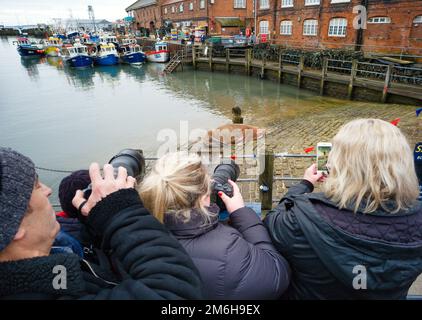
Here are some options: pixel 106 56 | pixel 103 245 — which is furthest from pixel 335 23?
pixel 106 56

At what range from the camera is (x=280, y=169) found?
6824 millimetres

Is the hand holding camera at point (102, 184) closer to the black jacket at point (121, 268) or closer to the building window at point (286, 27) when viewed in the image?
the black jacket at point (121, 268)

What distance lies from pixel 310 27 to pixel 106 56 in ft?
82.1

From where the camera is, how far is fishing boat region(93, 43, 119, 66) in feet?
118

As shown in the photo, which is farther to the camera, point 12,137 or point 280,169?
point 12,137

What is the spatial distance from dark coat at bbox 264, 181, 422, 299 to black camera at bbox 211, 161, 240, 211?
0.45 m

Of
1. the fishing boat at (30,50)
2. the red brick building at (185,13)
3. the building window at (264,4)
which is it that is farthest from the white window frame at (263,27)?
the fishing boat at (30,50)

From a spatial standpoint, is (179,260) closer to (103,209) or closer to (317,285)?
(103,209)

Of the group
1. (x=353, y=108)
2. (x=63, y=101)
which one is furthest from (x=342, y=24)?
(x=63, y=101)

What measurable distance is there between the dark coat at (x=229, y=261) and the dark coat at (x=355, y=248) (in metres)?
0.15

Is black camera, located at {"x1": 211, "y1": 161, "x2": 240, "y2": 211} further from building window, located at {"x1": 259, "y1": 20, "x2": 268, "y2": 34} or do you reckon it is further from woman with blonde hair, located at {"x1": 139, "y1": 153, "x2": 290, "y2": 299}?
building window, located at {"x1": 259, "y1": 20, "x2": 268, "y2": 34}

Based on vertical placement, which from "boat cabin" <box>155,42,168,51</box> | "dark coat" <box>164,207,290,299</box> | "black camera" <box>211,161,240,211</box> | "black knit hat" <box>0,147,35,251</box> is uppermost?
"boat cabin" <box>155,42,168,51</box>

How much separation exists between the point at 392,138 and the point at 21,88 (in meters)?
29.7

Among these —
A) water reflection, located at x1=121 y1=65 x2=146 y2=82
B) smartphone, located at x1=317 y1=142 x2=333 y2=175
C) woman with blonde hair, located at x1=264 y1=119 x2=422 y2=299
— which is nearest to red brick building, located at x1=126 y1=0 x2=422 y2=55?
water reflection, located at x1=121 y1=65 x2=146 y2=82
